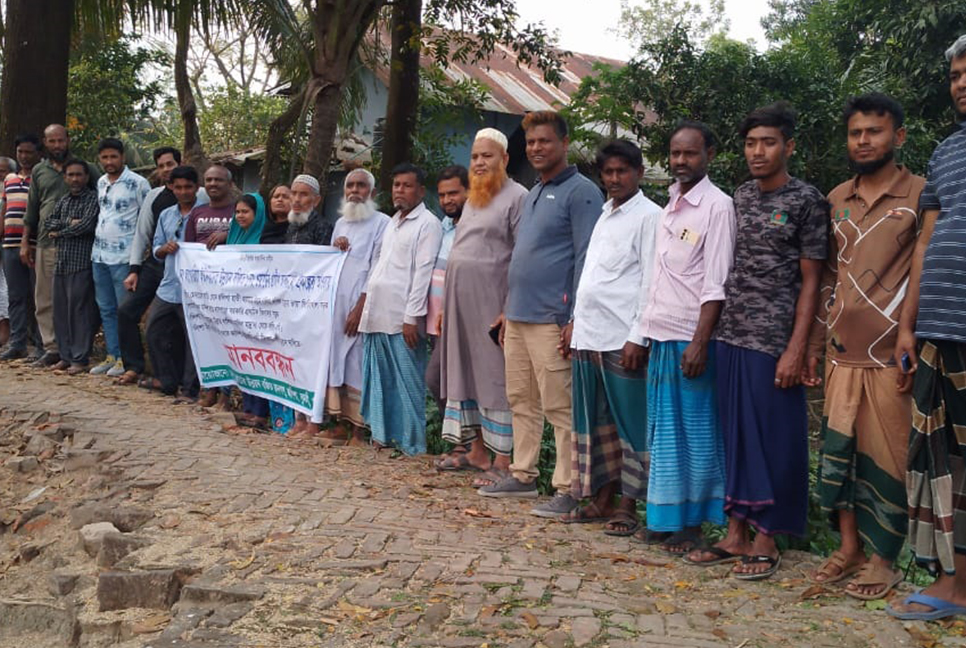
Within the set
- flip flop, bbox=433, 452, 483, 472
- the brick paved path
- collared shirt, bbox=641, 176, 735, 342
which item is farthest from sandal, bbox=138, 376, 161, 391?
collared shirt, bbox=641, 176, 735, 342

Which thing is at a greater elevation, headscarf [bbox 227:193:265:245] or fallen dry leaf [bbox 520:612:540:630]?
headscarf [bbox 227:193:265:245]

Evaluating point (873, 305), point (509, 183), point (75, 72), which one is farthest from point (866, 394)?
point (75, 72)

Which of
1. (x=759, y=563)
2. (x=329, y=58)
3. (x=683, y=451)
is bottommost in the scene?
(x=759, y=563)

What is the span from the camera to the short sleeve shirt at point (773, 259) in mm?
4086

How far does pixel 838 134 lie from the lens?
439 inches

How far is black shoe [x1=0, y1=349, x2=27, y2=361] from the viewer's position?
9.26 meters

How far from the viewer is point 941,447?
3.65 metres

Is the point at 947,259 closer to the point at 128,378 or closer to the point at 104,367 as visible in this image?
the point at 128,378

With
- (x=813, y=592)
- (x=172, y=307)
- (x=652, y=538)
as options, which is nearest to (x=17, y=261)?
(x=172, y=307)

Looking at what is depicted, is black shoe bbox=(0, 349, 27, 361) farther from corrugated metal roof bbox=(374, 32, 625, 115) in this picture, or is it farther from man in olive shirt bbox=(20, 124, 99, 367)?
corrugated metal roof bbox=(374, 32, 625, 115)

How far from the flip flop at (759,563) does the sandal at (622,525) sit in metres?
0.68

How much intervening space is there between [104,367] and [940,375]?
23.4ft

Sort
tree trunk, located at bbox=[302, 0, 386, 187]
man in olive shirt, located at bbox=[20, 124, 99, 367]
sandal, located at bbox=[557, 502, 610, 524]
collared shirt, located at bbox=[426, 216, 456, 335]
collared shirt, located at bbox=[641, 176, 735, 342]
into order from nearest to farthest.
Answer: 1. collared shirt, located at bbox=[641, 176, 735, 342]
2. sandal, located at bbox=[557, 502, 610, 524]
3. collared shirt, located at bbox=[426, 216, 456, 335]
4. man in olive shirt, located at bbox=[20, 124, 99, 367]
5. tree trunk, located at bbox=[302, 0, 386, 187]

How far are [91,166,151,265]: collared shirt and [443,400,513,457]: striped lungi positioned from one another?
369cm
